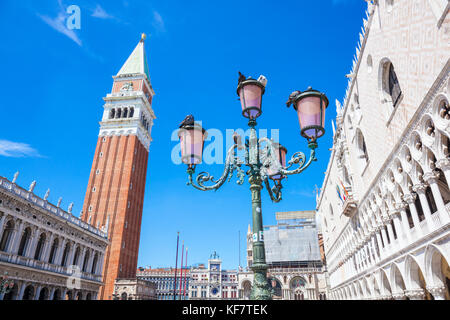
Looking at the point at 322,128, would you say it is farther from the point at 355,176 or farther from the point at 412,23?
the point at 355,176

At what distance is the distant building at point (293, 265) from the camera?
48250 mm

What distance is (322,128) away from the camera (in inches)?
215

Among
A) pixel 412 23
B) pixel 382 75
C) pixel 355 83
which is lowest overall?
pixel 412 23

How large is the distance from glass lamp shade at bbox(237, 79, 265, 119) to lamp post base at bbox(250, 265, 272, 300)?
2.99m

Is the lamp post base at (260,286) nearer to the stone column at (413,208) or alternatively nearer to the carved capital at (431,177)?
the carved capital at (431,177)

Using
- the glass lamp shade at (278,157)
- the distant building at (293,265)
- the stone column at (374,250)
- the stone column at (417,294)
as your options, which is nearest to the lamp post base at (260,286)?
the glass lamp shade at (278,157)

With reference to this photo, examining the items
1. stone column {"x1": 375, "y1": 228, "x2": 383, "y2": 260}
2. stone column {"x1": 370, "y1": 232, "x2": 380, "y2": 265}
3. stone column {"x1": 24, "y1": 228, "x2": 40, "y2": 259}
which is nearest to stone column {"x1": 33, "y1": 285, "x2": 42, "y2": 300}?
stone column {"x1": 24, "y1": 228, "x2": 40, "y2": 259}

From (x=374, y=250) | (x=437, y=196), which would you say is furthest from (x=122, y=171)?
(x=437, y=196)

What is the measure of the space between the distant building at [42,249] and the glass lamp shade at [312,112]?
21038 millimetres

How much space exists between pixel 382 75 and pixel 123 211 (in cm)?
3761

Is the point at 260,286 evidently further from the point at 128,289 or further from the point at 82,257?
the point at 128,289

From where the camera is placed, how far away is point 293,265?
175 feet
